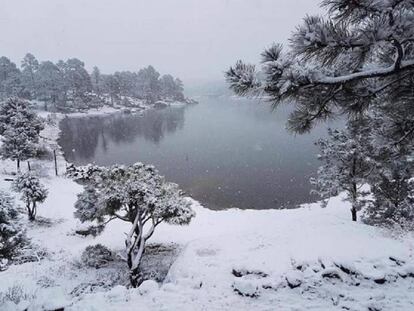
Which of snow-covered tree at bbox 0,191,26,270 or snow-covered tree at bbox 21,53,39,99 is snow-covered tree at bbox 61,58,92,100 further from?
snow-covered tree at bbox 0,191,26,270

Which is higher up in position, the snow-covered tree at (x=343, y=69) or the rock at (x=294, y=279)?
the snow-covered tree at (x=343, y=69)

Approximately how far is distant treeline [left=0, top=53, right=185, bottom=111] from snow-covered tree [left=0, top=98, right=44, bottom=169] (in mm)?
40503

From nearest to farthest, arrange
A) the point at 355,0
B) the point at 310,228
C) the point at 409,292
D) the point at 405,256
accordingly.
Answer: the point at 355,0
the point at 409,292
the point at 405,256
the point at 310,228

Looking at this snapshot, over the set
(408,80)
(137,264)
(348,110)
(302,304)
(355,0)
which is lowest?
(137,264)

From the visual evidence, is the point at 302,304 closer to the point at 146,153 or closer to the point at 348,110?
the point at 348,110

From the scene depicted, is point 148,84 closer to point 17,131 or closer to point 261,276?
point 17,131

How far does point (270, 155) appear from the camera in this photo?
3959 cm

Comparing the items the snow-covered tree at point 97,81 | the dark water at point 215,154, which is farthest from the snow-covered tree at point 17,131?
the snow-covered tree at point 97,81

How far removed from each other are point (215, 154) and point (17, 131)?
2420 centimetres

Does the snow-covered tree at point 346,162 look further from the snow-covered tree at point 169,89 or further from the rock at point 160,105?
the snow-covered tree at point 169,89

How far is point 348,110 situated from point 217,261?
24.0 ft

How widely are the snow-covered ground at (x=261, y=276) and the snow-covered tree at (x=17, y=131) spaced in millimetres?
17782

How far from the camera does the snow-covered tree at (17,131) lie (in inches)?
1154

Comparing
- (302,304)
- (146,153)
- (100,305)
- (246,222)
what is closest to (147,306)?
(100,305)
